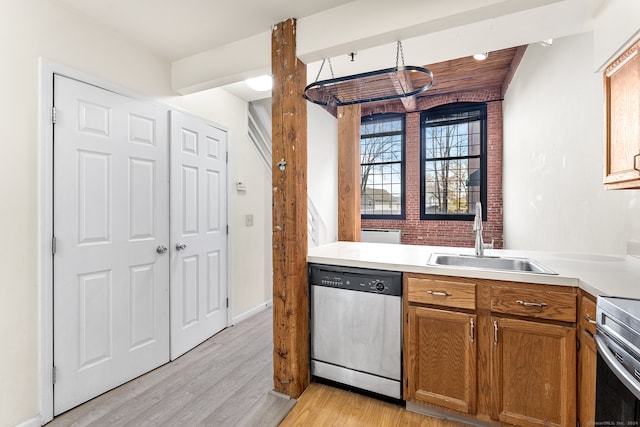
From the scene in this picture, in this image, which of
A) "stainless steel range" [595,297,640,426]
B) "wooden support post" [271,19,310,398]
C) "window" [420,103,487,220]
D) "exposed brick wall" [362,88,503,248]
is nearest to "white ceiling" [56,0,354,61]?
"wooden support post" [271,19,310,398]

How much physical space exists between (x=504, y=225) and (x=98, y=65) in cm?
573

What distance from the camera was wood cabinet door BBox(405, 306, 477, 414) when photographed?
5.51 feet

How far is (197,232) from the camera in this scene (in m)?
2.79

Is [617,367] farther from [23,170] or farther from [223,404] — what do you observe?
[23,170]

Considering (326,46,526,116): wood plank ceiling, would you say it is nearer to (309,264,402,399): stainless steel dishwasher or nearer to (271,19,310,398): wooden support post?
(271,19,310,398): wooden support post

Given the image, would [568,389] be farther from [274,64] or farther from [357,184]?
[274,64]

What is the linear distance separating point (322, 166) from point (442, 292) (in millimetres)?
4109

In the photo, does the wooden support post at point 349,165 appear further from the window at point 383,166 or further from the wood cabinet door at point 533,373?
the window at point 383,166

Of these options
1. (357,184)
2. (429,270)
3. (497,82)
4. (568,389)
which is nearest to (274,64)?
(357,184)

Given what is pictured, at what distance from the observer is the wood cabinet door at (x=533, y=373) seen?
1479 mm

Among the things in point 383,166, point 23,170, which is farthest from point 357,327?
point 383,166

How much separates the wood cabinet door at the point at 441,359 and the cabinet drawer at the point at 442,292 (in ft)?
0.17

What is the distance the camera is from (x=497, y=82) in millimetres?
5043

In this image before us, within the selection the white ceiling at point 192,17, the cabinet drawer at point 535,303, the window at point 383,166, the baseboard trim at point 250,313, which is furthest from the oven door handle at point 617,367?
the window at point 383,166
